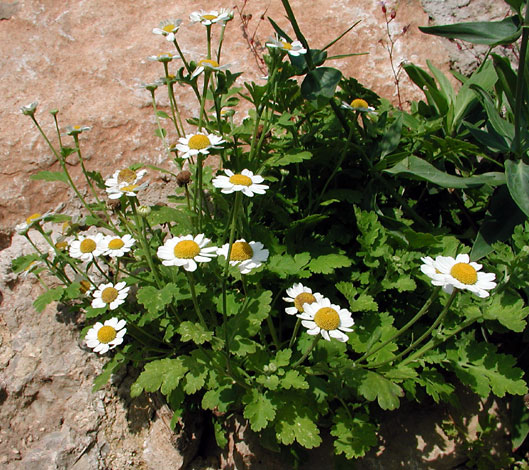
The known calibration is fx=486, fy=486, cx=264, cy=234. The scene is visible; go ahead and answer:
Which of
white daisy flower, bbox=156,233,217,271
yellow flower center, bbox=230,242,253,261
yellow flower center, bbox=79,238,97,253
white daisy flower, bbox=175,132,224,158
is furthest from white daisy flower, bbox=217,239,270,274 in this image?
yellow flower center, bbox=79,238,97,253

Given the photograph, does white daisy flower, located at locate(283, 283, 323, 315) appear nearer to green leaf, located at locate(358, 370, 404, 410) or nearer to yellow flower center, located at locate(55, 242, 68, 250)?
green leaf, located at locate(358, 370, 404, 410)

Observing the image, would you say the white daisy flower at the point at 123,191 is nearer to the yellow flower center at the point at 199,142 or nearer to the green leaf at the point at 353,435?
the yellow flower center at the point at 199,142

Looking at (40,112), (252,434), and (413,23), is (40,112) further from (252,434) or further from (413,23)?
(413,23)

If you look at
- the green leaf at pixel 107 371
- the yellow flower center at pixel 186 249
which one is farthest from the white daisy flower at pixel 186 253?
the green leaf at pixel 107 371

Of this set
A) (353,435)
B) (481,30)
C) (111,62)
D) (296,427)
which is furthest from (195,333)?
(111,62)

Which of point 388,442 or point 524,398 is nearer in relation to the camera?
point 388,442

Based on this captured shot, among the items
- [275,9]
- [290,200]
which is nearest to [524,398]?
[290,200]
